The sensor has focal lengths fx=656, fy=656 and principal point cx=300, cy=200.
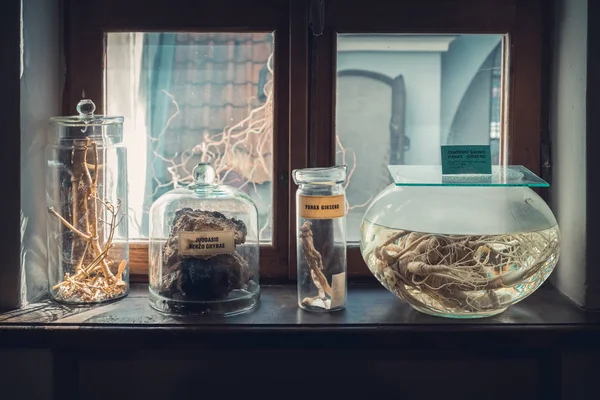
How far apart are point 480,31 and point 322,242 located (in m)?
0.57

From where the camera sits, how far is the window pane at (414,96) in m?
1.41

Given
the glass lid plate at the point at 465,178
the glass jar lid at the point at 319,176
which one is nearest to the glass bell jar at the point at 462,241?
the glass lid plate at the point at 465,178

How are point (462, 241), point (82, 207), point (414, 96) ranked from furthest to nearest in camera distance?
point (414, 96)
point (82, 207)
point (462, 241)

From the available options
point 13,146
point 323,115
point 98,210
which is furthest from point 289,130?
point 13,146

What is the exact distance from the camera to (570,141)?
1.29m

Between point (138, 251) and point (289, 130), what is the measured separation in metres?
0.42

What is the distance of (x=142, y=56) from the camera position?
4.68ft

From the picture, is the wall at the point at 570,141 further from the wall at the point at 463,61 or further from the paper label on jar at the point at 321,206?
the paper label on jar at the point at 321,206

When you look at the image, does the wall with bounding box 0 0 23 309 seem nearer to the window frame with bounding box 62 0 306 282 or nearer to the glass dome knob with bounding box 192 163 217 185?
the window frame with bounding box 62 0 306 282

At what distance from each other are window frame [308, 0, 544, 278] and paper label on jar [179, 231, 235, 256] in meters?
0.30

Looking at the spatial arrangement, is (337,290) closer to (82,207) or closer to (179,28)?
(82,207)

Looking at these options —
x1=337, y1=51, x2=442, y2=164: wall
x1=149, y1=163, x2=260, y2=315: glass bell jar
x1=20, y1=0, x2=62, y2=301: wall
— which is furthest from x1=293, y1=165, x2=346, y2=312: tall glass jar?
x1=20, y1=0, x2=62, y2=301: wall

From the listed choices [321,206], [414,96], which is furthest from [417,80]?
[321,206]

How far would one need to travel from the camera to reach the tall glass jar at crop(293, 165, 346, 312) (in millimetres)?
1234
